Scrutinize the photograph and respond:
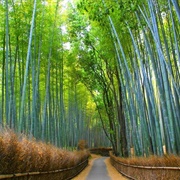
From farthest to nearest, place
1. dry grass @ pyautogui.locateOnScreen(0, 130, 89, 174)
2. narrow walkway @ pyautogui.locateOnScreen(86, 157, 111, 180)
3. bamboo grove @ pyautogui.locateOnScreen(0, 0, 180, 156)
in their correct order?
narrow walkway @ pyautogui.locateOnScreen(86, 157, 111, 180) < bamboo grove @ pyautogui.locateOnScreen(0, 0, 180, 156) < dry grass @ pyautogui.locateOnScreen(0, 130, 89, 174)

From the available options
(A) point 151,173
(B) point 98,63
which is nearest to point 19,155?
(A) point 151,173

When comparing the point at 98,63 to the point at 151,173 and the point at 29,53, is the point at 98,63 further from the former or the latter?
the point at 151,173

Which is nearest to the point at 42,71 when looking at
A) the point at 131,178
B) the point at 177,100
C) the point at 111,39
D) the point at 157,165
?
the point at 111,39

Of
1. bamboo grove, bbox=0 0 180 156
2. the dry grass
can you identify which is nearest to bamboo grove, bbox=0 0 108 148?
bamboo grove, bbox=0 0 180 156

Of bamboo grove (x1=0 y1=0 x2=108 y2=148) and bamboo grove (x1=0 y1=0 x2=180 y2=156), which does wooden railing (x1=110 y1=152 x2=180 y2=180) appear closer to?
bamboo grove (x1=0 y1=0 x2=180 y2=156)

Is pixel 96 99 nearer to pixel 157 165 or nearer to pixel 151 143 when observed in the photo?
pixel 151 143

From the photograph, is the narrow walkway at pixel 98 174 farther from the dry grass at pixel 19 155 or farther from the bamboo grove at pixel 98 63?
the dry grass at pixel 19 155

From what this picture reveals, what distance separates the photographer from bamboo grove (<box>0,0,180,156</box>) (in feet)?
22.5

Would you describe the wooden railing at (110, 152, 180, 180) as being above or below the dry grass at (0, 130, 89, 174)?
below

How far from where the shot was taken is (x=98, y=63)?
644 inches

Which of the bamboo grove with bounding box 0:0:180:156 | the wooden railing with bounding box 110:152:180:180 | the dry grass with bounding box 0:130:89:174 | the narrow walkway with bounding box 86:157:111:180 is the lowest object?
the narrow walkway with bounding box 86:157:111:180

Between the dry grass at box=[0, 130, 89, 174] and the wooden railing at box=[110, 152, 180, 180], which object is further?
the wooden railing at box=[110, 152, 180, 180]

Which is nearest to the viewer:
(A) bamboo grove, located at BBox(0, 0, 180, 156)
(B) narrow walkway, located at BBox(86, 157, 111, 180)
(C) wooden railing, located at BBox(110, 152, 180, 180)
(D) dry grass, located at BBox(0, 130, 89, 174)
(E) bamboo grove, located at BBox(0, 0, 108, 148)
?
(D) dry grass, located at BBox(0, 130, 89, 174)

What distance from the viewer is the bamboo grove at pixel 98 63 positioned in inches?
270
